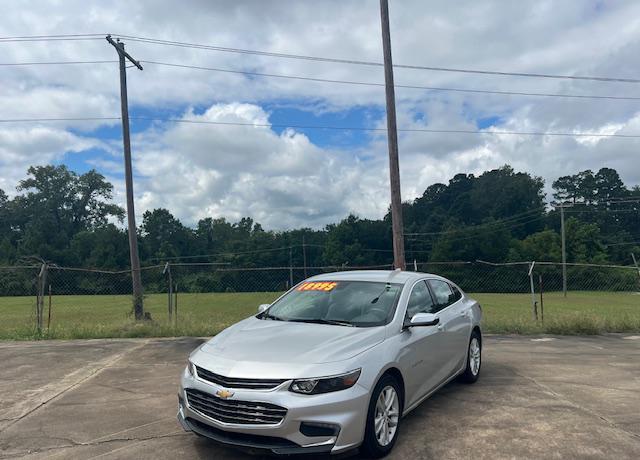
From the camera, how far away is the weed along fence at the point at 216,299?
11062 mm

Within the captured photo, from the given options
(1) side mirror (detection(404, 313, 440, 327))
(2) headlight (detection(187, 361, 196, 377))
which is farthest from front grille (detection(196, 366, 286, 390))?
(1) side mirror (detection(404, 313, 440, 327))

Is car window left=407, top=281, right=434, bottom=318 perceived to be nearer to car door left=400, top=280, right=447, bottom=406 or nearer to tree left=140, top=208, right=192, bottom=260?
car door left=400, top=280, right=447, bottom=406

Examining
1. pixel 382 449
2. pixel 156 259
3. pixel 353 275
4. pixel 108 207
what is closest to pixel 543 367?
pixel 353 275

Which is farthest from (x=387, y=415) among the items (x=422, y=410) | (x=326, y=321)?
(x=422, y=410)

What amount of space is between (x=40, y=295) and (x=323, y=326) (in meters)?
8.60

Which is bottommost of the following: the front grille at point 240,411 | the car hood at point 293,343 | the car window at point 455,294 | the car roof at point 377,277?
the front grille at point 240,411

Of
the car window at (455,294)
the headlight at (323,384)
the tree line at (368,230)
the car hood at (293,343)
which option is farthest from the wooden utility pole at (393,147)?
the tree line at (368,230)

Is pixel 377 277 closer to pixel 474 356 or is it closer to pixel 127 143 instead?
pixel 474 356

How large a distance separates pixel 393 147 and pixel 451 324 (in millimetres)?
6221

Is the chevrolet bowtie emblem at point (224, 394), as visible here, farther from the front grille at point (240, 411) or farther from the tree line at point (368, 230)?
the tree line at point (368, 230)

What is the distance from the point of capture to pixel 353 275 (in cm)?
568

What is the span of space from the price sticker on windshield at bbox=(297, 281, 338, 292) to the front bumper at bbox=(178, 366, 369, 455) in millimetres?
1772

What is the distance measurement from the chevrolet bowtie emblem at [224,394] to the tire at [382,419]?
1.05m

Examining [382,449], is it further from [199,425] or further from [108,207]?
[108,207]
